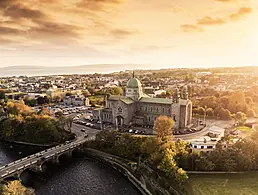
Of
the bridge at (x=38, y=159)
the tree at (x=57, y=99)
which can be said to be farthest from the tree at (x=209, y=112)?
the tree at (x=57, y=99)

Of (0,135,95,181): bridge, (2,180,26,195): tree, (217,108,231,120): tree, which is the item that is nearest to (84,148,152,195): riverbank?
(0,135,95,181): bridge

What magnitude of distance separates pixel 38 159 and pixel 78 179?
712cm

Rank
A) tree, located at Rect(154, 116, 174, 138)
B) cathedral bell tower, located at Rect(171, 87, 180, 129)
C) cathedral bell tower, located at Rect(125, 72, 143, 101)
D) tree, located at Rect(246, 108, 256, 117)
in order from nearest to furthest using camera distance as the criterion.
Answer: tree, located at Rect(154, 116, 174, 138) → cathedral bell tower, located at Rect(171, 87, 180, 129) → cathedral bell tower, located at Rect(125, 72, 143, 101) → tree, located at Rect(246, 108, 256, 117)

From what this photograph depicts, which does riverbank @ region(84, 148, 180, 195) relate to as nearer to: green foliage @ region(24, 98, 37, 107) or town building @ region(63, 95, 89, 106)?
town building @ region(63, 95, 89, 106)

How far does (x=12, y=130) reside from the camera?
49094mm

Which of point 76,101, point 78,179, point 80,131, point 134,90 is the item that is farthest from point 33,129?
point 76,101

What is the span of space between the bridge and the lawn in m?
20.3

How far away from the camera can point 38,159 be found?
35.6 metres

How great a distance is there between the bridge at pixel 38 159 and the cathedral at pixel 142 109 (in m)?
8.03

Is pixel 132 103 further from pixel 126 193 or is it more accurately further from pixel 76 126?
pixel 126 193

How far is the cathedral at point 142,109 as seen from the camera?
152 feet

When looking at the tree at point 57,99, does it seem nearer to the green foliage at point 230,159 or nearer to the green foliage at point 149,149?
the green foliage at point 149,149

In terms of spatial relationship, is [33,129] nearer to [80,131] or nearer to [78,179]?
[80,131]

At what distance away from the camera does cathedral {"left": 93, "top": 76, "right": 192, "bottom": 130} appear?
152 feet
